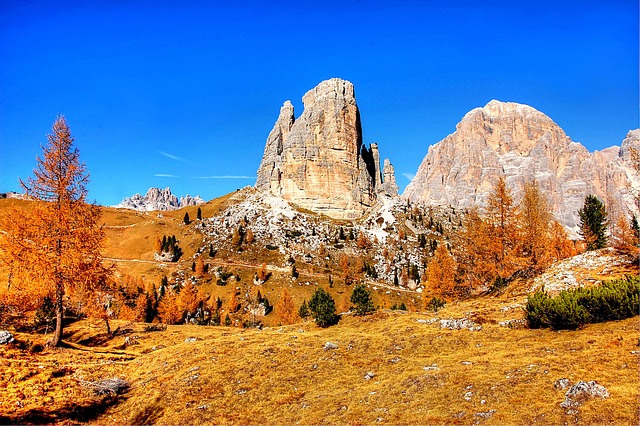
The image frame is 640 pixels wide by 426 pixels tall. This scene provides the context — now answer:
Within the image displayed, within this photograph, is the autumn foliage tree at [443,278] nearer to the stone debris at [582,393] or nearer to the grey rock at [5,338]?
the stone debris at [582,393]

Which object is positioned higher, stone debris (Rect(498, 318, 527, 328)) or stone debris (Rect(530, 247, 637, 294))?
stone debris (Rect(530, 247, 637, 294))

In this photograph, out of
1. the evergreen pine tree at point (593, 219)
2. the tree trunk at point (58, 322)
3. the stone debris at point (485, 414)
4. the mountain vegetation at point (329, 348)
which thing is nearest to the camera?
the stone debris at point (485, 414)

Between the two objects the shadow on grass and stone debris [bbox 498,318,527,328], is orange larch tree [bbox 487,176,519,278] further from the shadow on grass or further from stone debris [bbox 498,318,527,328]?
the shadow on grass

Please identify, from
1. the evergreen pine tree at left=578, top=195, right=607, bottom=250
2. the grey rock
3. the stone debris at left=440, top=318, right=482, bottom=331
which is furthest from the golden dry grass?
the evergreen pine tree at left=578, top=195, right=607, bottom=250

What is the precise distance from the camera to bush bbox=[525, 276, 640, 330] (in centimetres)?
1808

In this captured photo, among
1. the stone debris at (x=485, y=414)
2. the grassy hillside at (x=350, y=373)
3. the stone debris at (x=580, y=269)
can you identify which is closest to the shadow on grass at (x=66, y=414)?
the grassy hillside at (x=350, y=373)

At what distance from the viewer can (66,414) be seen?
1455cm

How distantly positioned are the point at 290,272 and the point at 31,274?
390ft

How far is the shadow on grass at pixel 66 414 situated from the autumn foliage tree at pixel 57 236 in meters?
10.2

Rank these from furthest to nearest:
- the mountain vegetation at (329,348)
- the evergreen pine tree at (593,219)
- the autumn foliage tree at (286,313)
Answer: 1. the autumn foliage tree at (286,313)
2. the evergreen pine tree at (593,219)
3. the mountain vegetation at (329,348)

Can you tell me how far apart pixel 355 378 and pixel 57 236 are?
2104cm

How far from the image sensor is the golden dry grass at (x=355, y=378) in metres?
11.8

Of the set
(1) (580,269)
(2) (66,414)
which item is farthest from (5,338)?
(1) (580,269)

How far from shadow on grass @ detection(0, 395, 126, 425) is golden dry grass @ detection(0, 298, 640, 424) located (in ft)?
0.27
